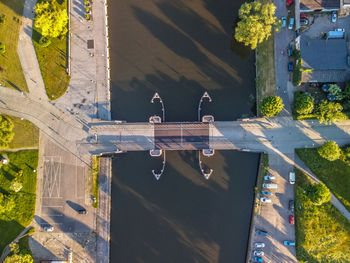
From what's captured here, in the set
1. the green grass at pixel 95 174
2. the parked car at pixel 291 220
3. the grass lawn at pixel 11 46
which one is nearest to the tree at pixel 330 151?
the parked car at pixel 291 220

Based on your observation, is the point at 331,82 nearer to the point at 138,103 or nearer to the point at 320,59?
the point at 320,59

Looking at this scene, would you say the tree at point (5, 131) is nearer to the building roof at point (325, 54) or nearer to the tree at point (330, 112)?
the building roof at point (325, 54)

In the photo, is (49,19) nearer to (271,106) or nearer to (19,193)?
(19,193)

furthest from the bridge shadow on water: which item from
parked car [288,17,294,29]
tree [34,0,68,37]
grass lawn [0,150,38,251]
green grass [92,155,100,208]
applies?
tree [34,0,68,37]

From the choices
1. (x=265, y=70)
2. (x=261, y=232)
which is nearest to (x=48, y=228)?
(x=261, y=232)

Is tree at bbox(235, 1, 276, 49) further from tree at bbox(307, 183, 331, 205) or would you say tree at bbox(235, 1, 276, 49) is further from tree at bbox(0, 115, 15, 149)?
tree at bbox(0, 115, 15, 149)

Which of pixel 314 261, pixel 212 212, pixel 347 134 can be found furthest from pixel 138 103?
pixel 314 261
